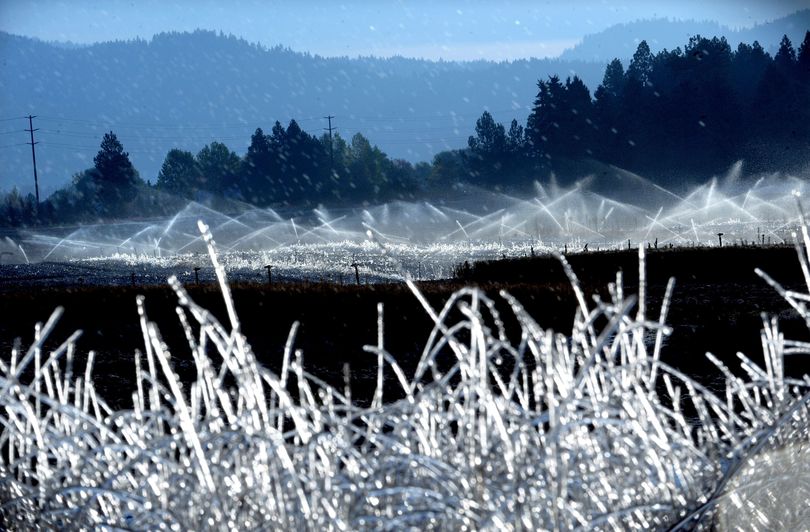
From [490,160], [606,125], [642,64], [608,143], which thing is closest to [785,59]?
[606,125]

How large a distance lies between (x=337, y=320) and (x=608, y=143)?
5631cm

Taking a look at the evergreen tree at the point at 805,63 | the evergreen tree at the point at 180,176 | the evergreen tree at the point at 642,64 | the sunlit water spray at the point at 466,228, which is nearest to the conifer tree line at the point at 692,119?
the evergreen tree at the point at 805,63

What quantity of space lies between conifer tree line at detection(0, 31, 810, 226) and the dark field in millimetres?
50270

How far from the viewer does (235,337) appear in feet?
11.1

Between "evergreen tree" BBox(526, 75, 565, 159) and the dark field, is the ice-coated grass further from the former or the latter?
"evergreen tree" BBox(526, 75, 565, 159)

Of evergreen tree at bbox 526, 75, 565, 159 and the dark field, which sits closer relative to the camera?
the dark field

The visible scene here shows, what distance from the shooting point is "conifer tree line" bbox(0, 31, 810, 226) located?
222 feet

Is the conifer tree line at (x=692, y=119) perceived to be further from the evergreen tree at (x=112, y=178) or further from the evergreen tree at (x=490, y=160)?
the evergreen tree at (x=112, y=178)

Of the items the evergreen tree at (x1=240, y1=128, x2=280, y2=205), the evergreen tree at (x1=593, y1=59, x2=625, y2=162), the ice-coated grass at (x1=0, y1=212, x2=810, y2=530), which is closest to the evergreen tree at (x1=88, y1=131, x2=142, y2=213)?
the evergreen tree at (x1=240, y1=128, x2=280, y2=205)

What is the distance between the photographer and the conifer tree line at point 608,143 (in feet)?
222

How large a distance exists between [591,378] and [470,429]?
0.62 meters

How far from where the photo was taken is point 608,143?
68.8 m

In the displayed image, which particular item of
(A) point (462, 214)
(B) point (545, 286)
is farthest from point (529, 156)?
(B) point (545, 286)

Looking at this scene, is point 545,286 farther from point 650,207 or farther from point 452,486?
point 650,207
